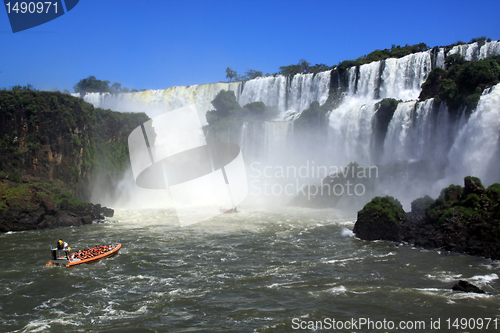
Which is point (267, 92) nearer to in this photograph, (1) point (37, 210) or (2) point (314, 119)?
(2) point (314, 119)

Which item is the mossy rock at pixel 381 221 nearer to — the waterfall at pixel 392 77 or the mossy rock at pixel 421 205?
the mossy rock at pixel 421 205

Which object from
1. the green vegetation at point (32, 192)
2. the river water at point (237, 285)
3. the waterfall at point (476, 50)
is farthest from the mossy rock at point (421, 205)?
the green vegetation at point (32, 192)

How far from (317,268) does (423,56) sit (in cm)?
2662

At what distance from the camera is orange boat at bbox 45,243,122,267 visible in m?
14.3

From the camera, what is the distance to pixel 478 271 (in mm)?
12867

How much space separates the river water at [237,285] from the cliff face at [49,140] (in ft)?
24.2

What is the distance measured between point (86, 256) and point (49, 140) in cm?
1456

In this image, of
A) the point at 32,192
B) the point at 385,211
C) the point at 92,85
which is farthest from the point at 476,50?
the point at 92,85

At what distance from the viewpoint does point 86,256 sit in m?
14.9

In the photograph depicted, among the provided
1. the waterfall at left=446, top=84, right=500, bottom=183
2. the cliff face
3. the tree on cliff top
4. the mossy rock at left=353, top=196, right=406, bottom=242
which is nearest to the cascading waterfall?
the waterfall at left=446, top=84, right=500, bottom=183

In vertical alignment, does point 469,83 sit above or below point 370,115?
above

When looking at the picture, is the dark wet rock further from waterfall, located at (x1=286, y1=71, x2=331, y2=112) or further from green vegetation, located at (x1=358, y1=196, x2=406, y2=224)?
waterfall, located at (x1=286, y1=71, x2=331, y2=112)

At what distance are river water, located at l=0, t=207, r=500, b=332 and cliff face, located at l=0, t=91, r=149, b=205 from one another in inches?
291

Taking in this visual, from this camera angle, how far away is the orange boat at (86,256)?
1430cm
